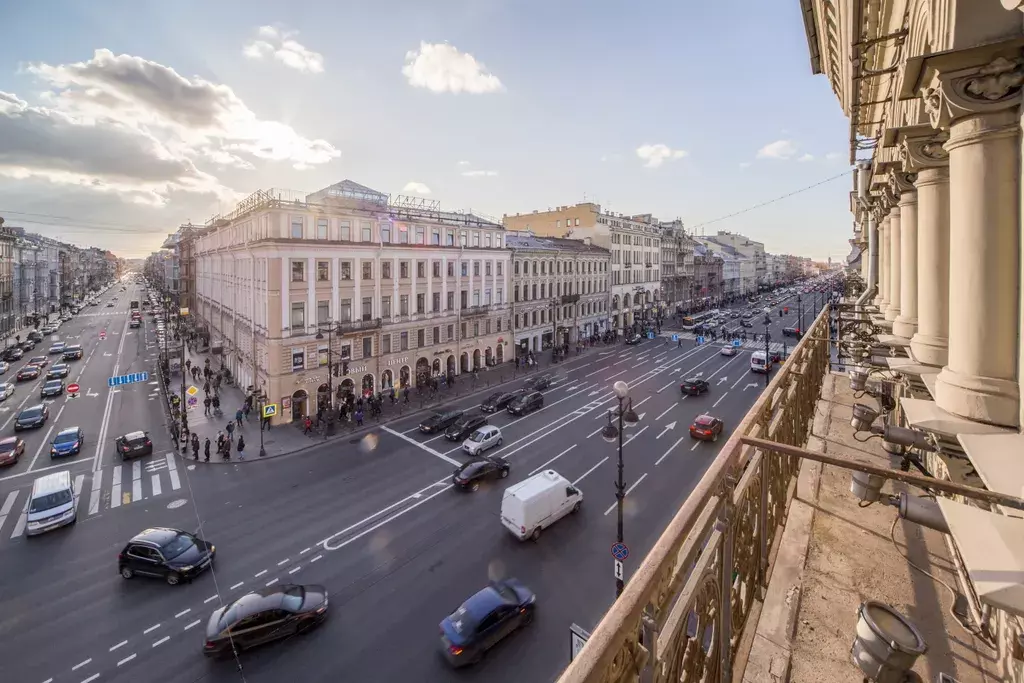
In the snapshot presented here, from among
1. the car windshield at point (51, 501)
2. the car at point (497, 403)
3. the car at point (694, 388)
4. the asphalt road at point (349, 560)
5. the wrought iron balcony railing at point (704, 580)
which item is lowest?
the asphalt road at point (349, 560)

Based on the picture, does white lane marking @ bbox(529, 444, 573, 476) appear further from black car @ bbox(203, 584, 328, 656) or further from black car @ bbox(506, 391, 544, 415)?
black car @ bbox(203, 584, 328, 656)

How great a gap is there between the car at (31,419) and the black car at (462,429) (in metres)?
23.9

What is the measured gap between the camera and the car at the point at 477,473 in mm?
18561

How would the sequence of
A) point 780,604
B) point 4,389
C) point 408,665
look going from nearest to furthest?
point 780,604, point 408,665, point 4,389

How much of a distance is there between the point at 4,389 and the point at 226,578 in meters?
33.5

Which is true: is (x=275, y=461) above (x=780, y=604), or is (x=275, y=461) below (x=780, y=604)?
below

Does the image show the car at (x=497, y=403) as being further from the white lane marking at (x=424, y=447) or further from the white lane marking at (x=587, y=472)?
the white lane marking at (x=587, y=472)

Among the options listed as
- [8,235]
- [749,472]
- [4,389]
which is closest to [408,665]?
[749,472]

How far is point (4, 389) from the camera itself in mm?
32281

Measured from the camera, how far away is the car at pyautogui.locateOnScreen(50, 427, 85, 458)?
22.3m

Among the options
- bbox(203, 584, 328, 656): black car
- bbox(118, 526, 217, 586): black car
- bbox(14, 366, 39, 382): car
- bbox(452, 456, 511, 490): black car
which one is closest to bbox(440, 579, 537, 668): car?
bbox(203, 584, 328, 656): black car

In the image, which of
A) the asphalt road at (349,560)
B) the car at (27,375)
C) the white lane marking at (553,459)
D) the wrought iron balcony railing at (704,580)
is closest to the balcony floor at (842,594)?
the wrought iron balcony railing at (704,580)

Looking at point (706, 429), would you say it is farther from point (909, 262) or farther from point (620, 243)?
point (620, 243)

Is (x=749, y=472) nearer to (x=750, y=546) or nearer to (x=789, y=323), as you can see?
(x=750, y=546)
